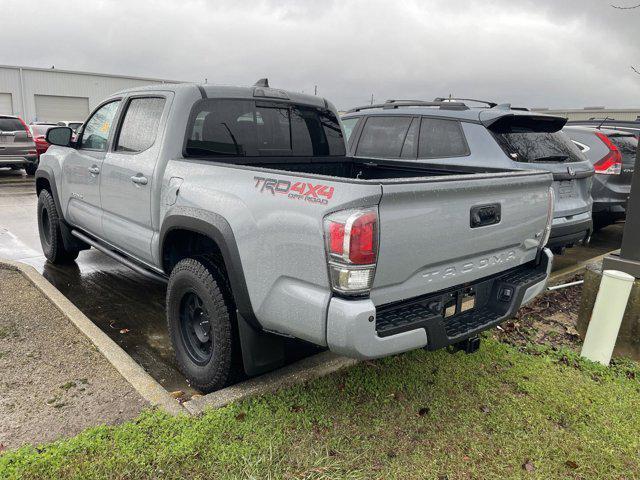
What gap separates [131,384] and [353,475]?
1.54 metres

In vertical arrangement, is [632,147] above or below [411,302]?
above

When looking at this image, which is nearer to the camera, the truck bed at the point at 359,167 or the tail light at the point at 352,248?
the tail light at the point at 352,248

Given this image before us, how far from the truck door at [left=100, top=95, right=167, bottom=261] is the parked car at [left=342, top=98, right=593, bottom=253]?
81.2 inches

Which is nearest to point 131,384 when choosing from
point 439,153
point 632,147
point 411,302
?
point 411,302

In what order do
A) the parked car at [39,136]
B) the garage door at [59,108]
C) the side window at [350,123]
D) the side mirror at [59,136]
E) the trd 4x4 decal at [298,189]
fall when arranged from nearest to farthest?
the trd 4x4 decal at [298,189] < the side mirror at [59,136] < the side window at [350,123] < the parked car at [39,136] < the garage door at [59,108]

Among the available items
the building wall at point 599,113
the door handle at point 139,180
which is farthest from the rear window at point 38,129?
the building wall at point 599,113

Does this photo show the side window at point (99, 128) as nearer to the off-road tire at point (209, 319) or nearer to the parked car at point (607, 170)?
the off-road tire at point (209, 319)

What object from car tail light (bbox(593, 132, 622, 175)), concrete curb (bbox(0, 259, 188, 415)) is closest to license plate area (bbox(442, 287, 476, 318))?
concrete curb (bbox(0, 259, 188, 415))

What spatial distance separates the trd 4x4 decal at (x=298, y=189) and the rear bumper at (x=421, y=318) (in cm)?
48

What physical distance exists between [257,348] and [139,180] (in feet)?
5.55

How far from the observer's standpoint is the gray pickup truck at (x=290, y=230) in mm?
2406

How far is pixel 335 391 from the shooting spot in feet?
10.8

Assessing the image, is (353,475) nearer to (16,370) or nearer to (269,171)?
(269,171)

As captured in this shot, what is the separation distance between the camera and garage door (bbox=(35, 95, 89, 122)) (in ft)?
107
